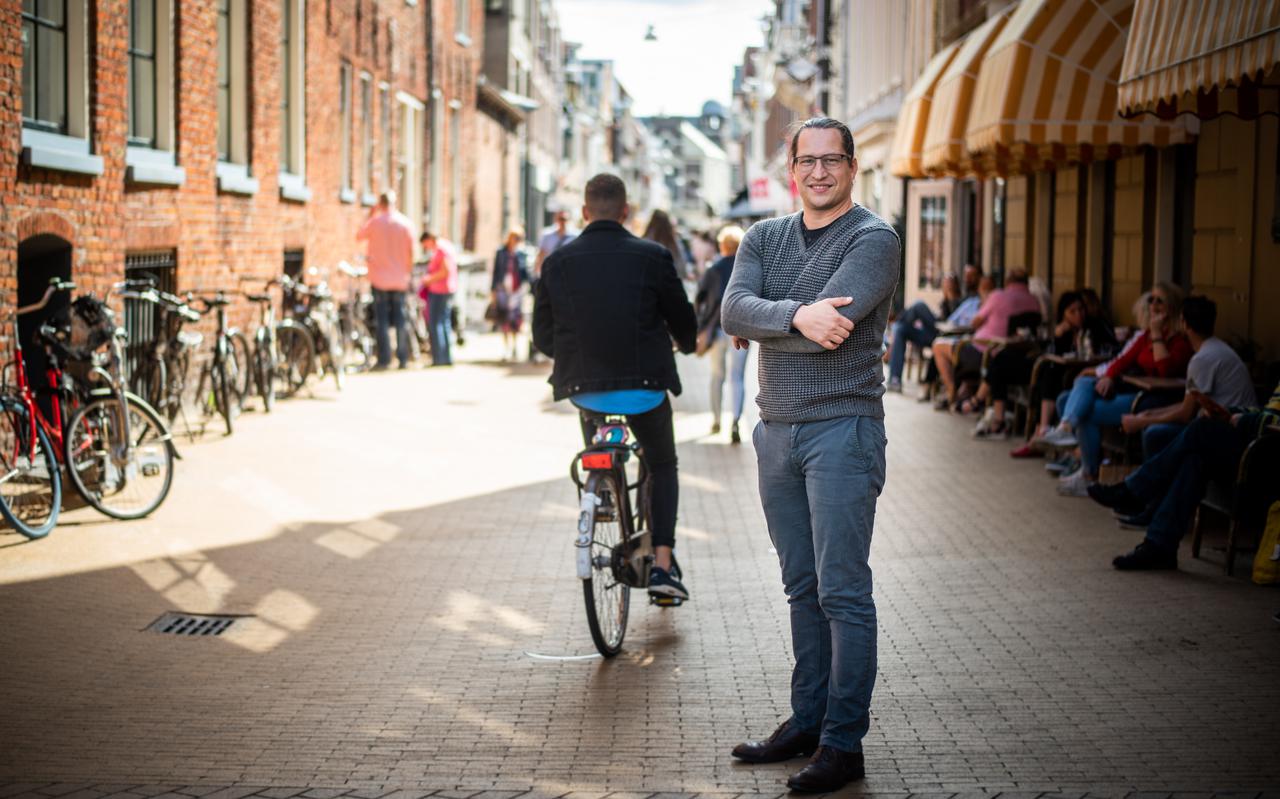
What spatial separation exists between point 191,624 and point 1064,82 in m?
9.12

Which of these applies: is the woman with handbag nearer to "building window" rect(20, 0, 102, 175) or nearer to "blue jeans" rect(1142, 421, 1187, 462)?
"building window" rect(20, 0, 102, 175)

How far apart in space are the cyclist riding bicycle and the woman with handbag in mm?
15599

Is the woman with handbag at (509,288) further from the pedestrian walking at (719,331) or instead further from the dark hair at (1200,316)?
the dark hair at (1200,316)

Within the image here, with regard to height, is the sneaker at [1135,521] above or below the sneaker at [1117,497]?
below

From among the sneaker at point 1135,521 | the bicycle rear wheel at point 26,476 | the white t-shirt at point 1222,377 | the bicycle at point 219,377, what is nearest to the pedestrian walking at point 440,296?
the bicycle at point 219,377

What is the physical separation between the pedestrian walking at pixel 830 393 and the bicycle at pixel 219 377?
9.15m

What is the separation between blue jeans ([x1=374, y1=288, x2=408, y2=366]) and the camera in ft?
67.0

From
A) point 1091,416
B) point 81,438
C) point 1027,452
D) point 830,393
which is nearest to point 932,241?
point 1027,452

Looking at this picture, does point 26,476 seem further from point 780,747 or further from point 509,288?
point 509,288

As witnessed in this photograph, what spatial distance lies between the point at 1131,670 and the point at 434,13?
957 inches

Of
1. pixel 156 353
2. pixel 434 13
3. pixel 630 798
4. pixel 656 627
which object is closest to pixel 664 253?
pixel 656 627

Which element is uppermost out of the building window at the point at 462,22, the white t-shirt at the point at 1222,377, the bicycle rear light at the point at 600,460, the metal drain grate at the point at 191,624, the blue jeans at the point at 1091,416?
the building window at the point at 462,22

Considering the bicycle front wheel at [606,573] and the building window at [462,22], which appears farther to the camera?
the building window at [462,22]

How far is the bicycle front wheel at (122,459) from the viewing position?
961 cm
